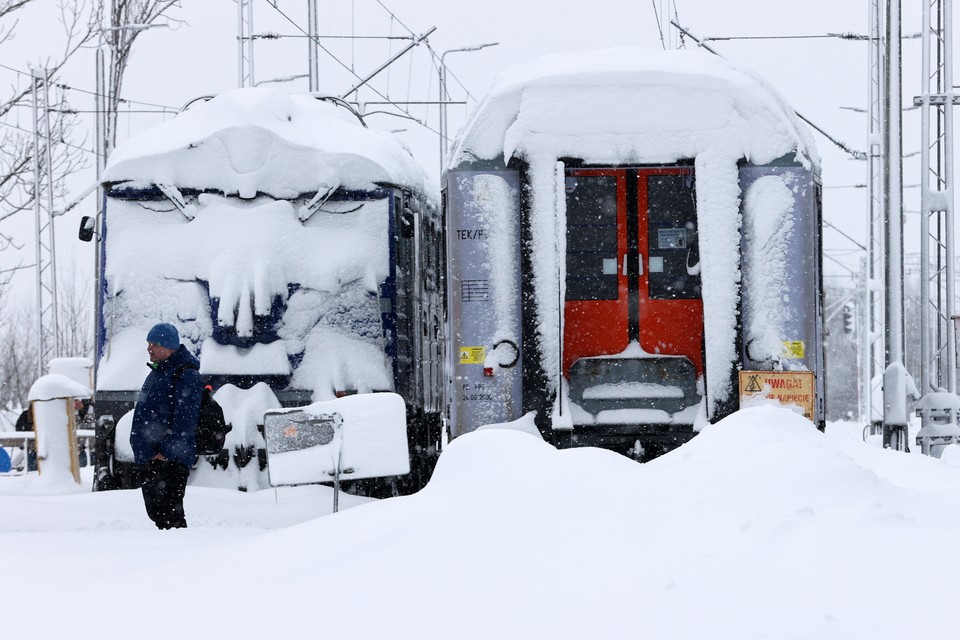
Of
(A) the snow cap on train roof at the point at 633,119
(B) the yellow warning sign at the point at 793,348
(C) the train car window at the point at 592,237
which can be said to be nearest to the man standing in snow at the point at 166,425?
(A) the snow cap on train roof at the point at 633,119

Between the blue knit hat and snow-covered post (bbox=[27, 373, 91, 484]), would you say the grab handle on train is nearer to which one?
the blue knit hat

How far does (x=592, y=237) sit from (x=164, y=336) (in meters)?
3.05

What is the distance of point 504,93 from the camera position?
9977 millimetres

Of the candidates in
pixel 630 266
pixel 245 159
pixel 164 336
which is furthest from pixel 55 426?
pixel 630 266

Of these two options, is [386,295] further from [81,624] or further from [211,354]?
[81,624]

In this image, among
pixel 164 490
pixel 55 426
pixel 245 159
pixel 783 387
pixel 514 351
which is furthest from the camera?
pixel 55 426

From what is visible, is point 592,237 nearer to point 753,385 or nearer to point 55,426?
point 753,385

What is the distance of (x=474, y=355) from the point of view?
10094 millimetres

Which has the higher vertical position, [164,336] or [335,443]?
[164,336]

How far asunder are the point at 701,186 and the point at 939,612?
592cm

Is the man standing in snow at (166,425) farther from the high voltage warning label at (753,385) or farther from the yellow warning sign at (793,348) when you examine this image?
the yellow warning sign at (793,348)

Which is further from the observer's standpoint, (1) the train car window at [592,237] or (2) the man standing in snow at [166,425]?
(1) the train car window at [592,237]

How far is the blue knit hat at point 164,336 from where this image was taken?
9047mm

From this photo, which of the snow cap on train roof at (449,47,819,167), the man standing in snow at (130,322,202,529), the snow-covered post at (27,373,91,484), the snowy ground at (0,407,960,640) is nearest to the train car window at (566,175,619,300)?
the snow cap on train roof at (449,47,819,167)
